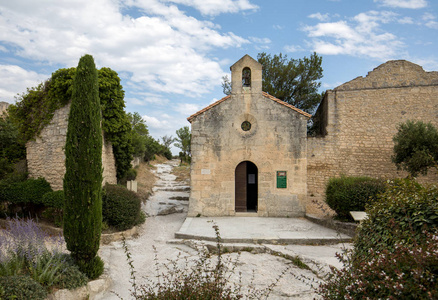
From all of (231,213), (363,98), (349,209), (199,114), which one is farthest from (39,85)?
(363,98)

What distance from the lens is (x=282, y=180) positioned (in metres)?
12.1

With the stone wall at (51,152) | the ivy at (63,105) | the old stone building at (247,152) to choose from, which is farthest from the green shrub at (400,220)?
the ivy at (63,105)

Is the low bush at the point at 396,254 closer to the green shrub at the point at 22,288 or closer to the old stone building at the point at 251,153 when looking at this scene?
the green shrub at the point at 22,288

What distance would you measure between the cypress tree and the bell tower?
729cm

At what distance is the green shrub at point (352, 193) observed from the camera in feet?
32.1

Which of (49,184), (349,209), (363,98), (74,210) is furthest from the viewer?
(363,98)

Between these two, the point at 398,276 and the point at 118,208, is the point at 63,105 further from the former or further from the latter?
the point at 398,276

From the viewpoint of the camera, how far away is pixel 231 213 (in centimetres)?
1212

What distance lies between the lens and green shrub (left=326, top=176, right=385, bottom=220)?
9.80 metres

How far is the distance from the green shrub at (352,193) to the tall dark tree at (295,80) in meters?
13.9

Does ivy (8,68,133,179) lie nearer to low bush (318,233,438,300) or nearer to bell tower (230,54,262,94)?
bell tower (230,54,262,94)

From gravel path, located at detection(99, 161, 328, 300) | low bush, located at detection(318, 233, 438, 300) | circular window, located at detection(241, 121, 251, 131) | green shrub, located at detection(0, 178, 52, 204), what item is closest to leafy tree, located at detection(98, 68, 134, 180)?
green shrub, located at detection(0, 178, 52, 204)

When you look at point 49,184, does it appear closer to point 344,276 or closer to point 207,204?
point 207,204

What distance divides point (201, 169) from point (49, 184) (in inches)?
221
